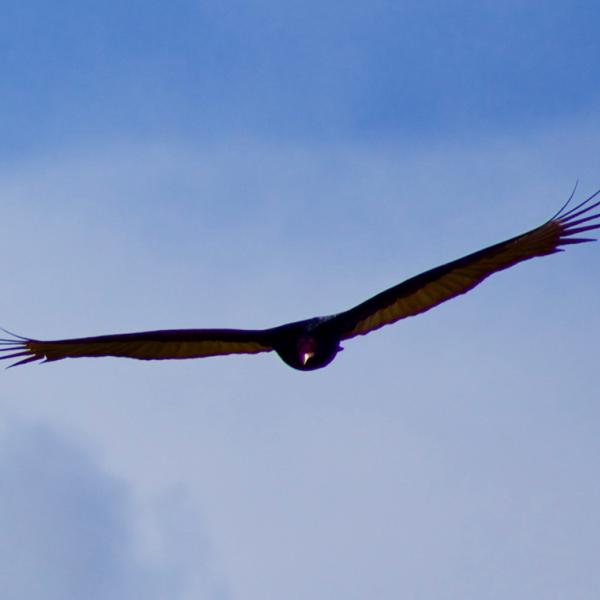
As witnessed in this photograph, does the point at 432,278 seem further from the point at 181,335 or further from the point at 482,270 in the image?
the point at 181,335

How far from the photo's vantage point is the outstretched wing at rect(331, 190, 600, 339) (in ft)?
66.8

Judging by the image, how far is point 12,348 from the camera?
73.0 feet

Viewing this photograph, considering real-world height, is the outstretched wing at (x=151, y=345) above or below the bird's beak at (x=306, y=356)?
above

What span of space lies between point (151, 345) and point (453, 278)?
12.1 feet

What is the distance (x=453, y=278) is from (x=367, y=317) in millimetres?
1033

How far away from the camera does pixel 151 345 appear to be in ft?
72.4

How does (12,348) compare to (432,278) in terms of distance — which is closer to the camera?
(432,278)

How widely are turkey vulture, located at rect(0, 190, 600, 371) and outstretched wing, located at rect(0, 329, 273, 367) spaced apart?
11 mm

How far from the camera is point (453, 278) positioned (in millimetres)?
20797

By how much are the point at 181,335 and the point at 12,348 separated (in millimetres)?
2084

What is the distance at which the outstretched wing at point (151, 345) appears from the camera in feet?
70.9

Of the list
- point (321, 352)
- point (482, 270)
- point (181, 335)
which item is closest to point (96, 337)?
point (181, 335)

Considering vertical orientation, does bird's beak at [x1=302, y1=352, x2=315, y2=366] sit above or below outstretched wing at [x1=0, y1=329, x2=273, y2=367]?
below

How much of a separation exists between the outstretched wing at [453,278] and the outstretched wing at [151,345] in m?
1.22
